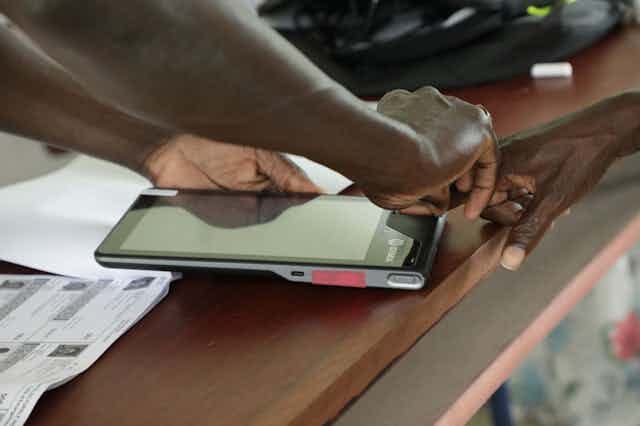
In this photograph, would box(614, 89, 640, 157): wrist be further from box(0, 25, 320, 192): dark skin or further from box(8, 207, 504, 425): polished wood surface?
box(0, 25, 320, 192): dark skin

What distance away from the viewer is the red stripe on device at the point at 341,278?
2.10 feet

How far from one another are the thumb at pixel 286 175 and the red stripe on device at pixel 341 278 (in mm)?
140

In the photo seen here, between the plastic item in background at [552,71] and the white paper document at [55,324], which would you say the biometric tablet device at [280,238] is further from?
the plastic item in background at [552,71]

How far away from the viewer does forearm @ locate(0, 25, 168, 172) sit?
0.83m

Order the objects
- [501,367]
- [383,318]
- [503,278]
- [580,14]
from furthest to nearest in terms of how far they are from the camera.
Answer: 1. [580,14]
2. [503,278]
3. [501,367]
4. [383,318]

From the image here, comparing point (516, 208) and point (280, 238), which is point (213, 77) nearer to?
point (280, 238)

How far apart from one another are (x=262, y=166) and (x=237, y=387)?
0.28 m

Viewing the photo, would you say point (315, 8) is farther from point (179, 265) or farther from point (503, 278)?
point (179, 265)

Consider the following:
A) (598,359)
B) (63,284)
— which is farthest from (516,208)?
(598,359)

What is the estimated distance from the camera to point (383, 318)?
607 millimetres

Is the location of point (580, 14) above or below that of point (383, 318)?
below

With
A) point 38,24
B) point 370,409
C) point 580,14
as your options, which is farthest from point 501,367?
point 580,14

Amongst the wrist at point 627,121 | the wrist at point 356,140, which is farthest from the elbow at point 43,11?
the wrist at point 627,121

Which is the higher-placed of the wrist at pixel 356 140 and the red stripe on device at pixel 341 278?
the wrist at pixel 356 140
